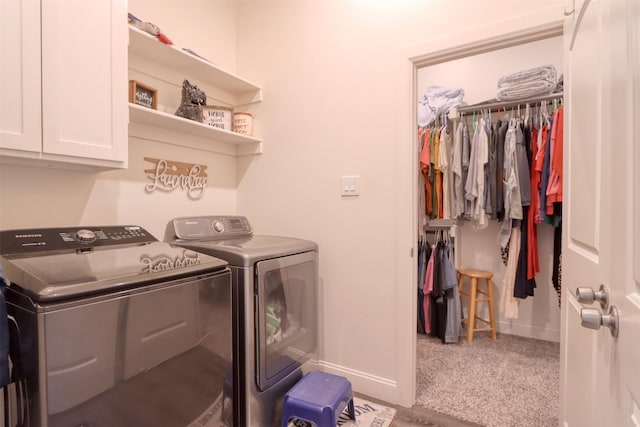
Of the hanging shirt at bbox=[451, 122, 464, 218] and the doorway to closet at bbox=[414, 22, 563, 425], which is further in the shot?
the hanging shirt at bbox=[451, 122, 464, 218]

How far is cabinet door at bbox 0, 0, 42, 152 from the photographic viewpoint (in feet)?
3.57

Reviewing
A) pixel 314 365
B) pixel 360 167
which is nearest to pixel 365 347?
pixel 314 365

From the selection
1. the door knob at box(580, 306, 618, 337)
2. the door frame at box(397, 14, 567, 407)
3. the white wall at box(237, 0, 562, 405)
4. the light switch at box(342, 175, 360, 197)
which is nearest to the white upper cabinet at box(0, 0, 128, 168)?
the white wall at box(237, 0, 562, 405)

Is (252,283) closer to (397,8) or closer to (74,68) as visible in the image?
(74,68)

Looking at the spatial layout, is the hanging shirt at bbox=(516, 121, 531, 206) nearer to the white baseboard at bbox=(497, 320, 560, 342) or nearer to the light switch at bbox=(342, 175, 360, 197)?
the white baseboard at bbox=(497, 320, 560, 342)

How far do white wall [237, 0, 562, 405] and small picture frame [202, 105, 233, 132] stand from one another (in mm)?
306

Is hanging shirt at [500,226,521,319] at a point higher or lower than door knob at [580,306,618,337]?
lower

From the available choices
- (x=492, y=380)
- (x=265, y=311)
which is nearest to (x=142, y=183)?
(x=265, y=311)

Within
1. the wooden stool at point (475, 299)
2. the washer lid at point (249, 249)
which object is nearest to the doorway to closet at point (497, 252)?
the wooden stool at point (475, 299)

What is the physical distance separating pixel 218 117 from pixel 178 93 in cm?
29

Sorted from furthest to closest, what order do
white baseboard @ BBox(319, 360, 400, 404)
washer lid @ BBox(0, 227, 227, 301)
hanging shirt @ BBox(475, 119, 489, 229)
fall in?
hanging shirt @ BBox(475, 119, 489, 229) → white baseboard @ BBox(319, 360, 400, 404) → washer lid @ BBox(0, 227, 227, 301)

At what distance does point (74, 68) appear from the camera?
1.26 metres

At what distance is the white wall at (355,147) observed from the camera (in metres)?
1.84

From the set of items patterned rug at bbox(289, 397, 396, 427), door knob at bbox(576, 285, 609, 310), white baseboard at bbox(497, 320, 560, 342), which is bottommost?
patterned rug at bbox(289, 397, 396, 427)
